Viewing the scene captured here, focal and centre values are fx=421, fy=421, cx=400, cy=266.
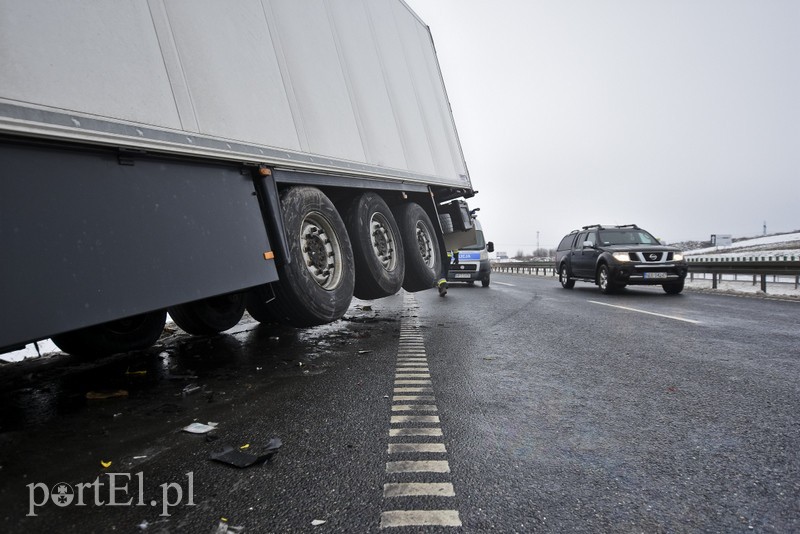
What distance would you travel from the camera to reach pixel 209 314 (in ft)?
16.9

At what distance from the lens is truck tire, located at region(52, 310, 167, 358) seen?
3.73 m

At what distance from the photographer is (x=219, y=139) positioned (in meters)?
2.95

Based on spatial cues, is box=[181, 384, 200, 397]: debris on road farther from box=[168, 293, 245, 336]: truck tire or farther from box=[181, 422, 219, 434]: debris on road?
box=[168, 293, 245, 336]: truck tire

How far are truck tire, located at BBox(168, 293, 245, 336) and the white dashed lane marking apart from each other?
2.93 meters

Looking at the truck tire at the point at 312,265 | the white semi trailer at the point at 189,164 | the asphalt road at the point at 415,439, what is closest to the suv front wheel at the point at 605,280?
the asphalt road at the point at 415,439

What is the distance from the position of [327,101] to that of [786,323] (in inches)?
261

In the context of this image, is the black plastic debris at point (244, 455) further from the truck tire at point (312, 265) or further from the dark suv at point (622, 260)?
the dark suv at point (622, 260)

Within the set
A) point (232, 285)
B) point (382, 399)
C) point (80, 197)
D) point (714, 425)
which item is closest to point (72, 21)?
point (80, 197)

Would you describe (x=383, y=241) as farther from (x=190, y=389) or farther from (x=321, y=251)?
(x=190, y=389)

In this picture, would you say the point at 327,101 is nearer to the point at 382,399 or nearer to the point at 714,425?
the point at 382,399

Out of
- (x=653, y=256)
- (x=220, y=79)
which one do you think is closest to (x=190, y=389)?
(x=220, y=79)

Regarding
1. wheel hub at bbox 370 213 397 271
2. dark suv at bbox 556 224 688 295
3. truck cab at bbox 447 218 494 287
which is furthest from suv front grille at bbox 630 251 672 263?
wheel hub at bbox 370 213 397 271

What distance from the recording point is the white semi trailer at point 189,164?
1921 mm

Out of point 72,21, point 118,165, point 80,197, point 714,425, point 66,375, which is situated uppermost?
point 72,21
